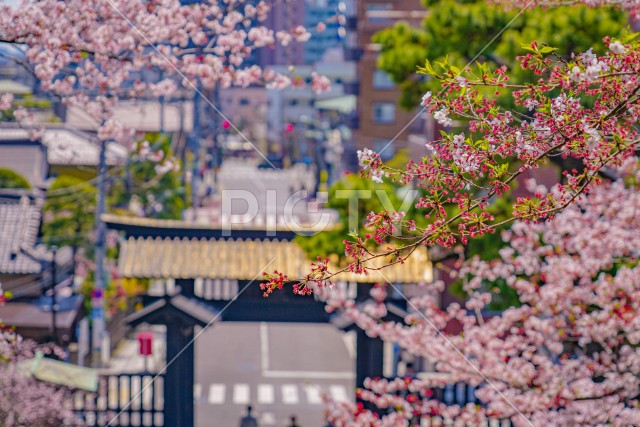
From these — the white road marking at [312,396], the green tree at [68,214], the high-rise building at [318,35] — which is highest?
the high-rise building at [318,35]

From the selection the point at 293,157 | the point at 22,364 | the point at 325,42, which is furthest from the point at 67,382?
the point at 325,42

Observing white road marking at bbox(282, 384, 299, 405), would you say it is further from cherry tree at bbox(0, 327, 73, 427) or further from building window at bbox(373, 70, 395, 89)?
building window at bbox(373, 70, 395, 89)

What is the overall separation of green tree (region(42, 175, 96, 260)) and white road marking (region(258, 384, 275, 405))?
22.6 ft

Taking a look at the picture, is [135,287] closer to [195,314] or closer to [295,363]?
[295,363]

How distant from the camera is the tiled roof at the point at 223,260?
13.7 m

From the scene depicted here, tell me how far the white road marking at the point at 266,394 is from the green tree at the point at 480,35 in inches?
461

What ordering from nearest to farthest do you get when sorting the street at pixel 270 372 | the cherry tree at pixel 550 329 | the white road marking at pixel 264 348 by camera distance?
the cherry tree at pixel 550 329 → the street at pixel 270 372 → the white road marking at pixel 264 348

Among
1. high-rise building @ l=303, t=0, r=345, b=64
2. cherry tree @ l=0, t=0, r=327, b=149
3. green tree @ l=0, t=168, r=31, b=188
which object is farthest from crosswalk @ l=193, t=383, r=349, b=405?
high-rise building @ l=303, t=0, r=345, b=64

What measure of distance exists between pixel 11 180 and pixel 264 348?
10799 millimetres

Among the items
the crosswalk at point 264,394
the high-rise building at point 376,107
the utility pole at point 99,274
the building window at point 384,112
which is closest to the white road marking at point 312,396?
the crosswalk at point 264,394

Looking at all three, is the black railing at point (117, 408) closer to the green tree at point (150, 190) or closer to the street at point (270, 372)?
the street at point (270, 372)

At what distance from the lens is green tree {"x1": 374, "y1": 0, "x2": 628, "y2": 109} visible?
11.8 meters

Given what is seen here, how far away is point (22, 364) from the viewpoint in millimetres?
14242

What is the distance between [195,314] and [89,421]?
274 centimetres
